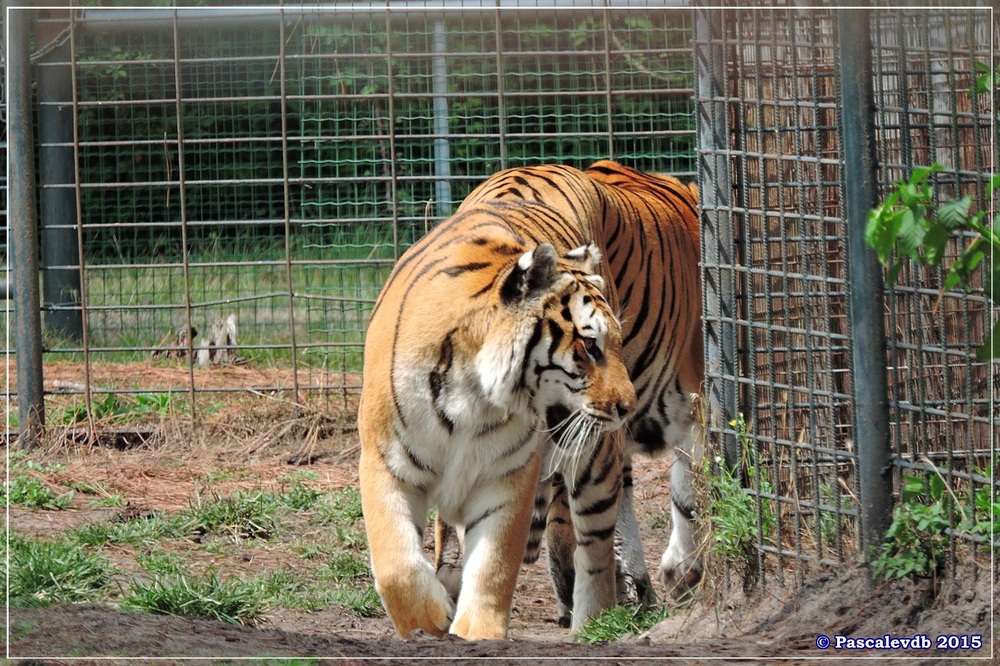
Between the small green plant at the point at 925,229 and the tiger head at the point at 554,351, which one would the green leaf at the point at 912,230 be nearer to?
the small green plant at the point at 925,229

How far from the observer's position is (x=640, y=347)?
5.37 meters

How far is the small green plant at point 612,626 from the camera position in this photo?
447cm

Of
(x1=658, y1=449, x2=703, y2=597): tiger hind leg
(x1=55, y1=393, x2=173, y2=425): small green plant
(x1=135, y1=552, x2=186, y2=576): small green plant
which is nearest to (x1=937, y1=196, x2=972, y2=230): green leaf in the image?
(x1=658, y1=449, x2=703, y2=597): tiger hind leg

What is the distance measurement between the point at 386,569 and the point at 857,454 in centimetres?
143

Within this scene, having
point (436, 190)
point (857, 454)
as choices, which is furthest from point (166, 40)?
point (857, 454)

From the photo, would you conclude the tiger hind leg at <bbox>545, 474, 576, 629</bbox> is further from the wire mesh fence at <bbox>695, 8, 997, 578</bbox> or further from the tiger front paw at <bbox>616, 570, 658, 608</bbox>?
the wire mesh fence at <bbox>695, 8, 997, 578</bbox>

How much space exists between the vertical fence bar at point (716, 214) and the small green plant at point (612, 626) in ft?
2.17

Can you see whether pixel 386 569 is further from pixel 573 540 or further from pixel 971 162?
pixel 971 162

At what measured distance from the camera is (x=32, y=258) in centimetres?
733

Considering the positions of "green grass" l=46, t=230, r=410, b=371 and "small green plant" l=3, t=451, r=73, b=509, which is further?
"green grass" l=46, t=230, r=410, b=371

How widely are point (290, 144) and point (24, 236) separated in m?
4.77

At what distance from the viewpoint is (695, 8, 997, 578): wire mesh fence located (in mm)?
3895

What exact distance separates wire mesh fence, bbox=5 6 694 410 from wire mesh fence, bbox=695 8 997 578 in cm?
255

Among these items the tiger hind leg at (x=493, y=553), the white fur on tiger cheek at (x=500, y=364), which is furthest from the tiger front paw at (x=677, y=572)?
the white fur on tiger cheek at (x=500, y=364)
